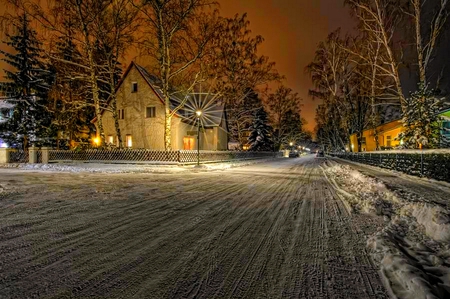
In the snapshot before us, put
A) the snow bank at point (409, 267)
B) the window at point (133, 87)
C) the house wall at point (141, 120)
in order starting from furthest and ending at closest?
1. the window at point (133, 87)
2. the house wall at point (141, 120)
3. the snow bank at point (409, 267)

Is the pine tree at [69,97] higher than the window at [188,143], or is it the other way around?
the pine tree at [69,97]

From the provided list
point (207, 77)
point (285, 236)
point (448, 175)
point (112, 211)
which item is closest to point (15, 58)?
point (207, 77)

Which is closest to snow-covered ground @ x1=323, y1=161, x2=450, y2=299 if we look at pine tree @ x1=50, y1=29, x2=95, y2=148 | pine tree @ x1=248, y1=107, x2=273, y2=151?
pine tree @ x1=50, y1=29, x2=95, y2=148

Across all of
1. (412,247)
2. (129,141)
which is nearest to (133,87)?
(129,141)

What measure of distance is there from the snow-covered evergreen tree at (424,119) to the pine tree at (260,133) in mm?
28860

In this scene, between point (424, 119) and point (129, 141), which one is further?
point (129, 141)

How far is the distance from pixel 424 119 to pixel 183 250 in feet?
57.4

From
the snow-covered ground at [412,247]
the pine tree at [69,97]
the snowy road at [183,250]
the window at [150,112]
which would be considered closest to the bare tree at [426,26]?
the snow-covered ground at [412,247]

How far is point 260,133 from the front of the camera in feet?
146

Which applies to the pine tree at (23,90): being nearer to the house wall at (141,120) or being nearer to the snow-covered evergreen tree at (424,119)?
the house wall at (141,120)

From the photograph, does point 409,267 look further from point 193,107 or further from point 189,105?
point 189,105

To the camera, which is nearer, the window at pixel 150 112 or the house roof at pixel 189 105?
the window at pixel 150 112

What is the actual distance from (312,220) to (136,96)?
86.8 feet

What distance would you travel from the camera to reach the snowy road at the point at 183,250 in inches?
89.3
